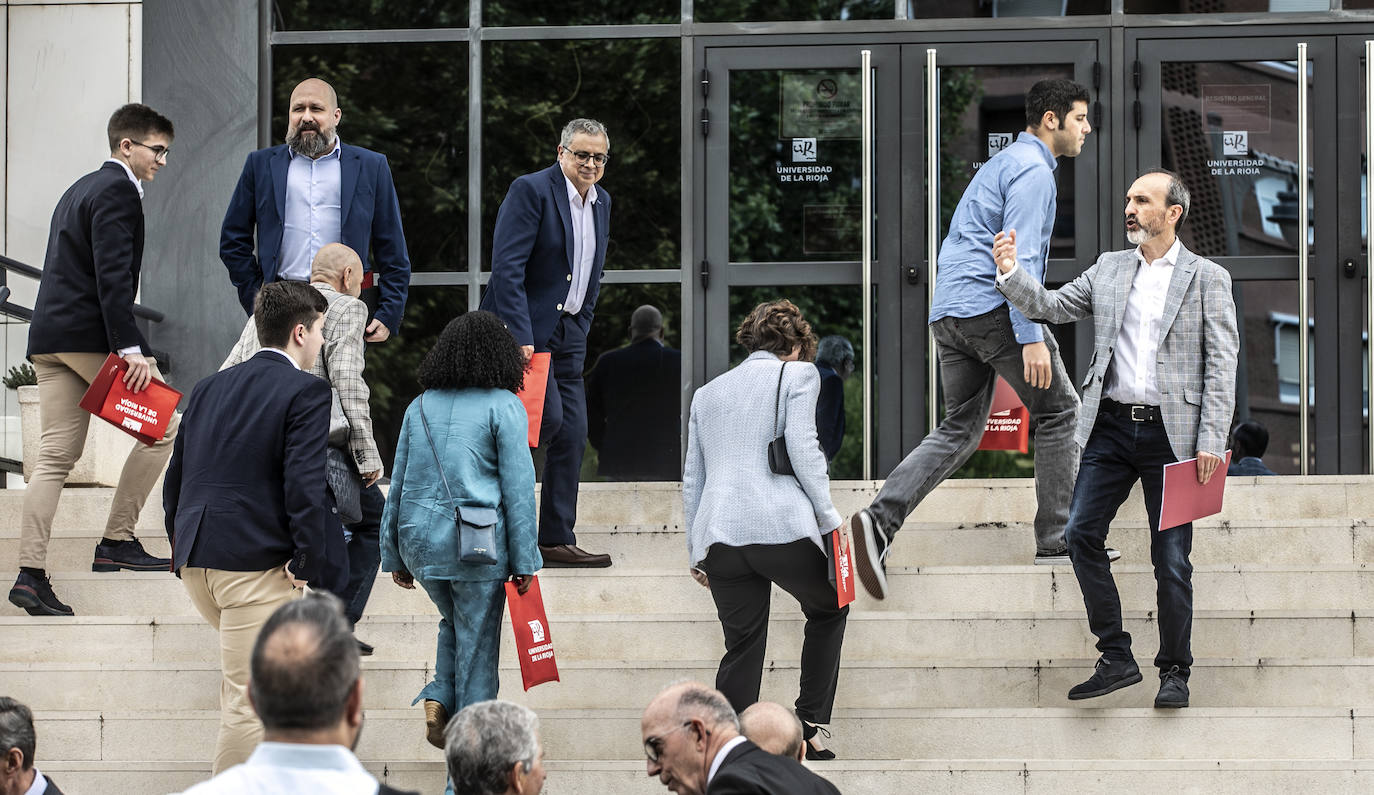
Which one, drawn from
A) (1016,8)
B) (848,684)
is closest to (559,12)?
(1016,8)

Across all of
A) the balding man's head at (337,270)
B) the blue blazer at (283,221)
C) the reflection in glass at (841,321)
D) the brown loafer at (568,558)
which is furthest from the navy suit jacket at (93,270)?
the reflection in glass at (841,321)

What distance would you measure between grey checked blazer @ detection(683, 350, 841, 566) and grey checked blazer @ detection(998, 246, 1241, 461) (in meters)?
0.96

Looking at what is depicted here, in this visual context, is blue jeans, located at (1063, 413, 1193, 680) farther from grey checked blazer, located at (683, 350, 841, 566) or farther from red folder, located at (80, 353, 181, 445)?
red folder, located at (80, 353, 181, 445)

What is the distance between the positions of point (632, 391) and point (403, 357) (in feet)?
4.89

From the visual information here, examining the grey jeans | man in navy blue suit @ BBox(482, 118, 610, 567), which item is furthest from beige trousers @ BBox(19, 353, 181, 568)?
the grey jeans

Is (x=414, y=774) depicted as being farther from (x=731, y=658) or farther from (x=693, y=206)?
(x=693, y=206)

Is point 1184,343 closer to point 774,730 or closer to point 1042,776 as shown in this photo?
point 1042,776

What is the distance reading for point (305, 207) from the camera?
23.4 feet

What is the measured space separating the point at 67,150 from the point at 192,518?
6.79 m

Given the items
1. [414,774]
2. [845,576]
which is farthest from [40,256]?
[845,576]

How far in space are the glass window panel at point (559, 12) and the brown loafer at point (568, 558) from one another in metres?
4.86

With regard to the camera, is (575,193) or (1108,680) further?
(575,193)

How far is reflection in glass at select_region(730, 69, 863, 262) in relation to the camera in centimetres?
1088

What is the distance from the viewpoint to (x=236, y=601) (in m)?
5.12
